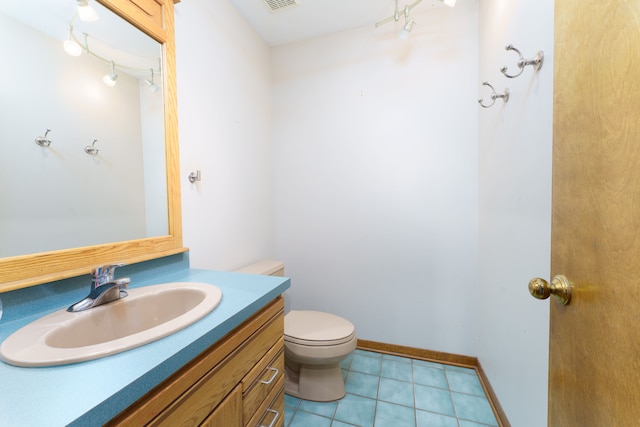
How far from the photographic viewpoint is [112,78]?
101 cm

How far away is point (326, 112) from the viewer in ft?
6.63

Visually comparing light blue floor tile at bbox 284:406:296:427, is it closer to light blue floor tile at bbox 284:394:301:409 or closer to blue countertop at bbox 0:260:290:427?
light blue floor tile at bbox 284:394:301:409

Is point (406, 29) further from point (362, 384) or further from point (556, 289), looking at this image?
point (362, 384)

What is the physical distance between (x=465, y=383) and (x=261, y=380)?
146cm

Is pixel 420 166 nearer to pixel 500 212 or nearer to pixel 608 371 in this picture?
pixel 500 212

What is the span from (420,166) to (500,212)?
2.10ft

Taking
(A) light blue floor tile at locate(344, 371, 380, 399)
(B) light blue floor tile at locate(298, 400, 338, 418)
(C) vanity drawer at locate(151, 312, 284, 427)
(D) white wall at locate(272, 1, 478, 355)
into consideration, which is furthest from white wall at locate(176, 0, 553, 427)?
(C) vanity drawer at locate(151, 312, 284, 427)

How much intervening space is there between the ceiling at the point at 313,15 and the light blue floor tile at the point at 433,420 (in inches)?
101

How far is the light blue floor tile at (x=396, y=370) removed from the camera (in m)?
1.66

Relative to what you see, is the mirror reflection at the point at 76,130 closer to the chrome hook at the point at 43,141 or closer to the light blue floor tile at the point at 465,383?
the chrome hook at the point at 43,141

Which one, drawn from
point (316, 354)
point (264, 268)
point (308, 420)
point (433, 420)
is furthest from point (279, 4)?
Result: point (433, 420)

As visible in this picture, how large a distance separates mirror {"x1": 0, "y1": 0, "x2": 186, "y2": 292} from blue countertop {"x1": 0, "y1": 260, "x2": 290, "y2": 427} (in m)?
0.25

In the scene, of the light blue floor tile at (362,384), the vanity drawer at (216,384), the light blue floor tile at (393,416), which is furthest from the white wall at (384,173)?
the vanity drawer at (216,384)

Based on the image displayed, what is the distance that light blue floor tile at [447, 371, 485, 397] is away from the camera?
154cm
